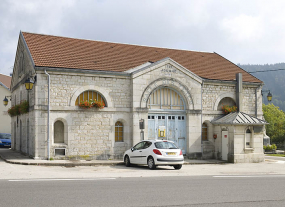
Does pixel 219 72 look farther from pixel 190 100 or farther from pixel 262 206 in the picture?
pixel 262 206

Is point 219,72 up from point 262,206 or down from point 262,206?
up

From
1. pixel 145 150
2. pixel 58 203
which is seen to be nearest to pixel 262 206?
pixel 58 203

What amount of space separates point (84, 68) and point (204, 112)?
852cm

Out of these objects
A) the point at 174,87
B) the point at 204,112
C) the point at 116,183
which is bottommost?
the point at 116,183

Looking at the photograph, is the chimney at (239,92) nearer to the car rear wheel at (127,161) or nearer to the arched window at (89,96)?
the arched window at (89,96)

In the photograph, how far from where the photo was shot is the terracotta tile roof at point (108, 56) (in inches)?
824

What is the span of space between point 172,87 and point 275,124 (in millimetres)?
61547

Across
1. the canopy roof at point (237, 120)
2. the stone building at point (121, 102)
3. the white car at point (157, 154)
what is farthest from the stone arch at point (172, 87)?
the white car at point (157, 154)

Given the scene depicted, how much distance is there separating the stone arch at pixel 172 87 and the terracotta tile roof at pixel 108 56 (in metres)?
1.92

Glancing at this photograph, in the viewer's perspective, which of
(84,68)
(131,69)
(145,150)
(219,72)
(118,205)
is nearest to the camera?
(118,205)

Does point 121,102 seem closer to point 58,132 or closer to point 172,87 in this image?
point 172,87

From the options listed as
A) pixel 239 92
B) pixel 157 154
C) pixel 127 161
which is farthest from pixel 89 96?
pixel 239 92

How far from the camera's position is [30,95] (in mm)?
21266

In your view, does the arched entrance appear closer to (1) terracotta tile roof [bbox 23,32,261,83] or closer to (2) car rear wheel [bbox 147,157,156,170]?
(1) terracotta tile roof [bbox 23,32,261,83]
